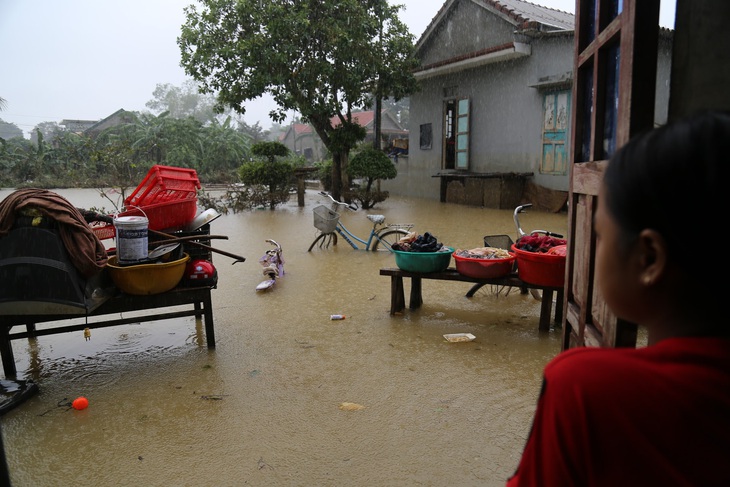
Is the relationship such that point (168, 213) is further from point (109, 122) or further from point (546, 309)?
point (109, 122)

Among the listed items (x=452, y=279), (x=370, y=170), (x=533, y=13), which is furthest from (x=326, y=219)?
(x=533, y=13)

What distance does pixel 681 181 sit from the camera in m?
0.75

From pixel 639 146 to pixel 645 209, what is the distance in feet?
0.34

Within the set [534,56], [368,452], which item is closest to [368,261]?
[368,452]

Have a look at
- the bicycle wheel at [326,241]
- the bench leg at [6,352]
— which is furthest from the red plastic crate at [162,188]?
the bicycle wheel at [326,241]

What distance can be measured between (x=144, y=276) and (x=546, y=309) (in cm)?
348

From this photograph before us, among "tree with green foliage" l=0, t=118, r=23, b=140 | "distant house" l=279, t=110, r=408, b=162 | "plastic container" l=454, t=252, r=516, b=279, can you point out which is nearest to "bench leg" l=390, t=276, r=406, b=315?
"plastic container" l=454, t=252, r=516, b=279

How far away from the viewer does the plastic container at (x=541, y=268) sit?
440 centimetres

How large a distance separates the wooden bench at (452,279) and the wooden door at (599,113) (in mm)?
1933

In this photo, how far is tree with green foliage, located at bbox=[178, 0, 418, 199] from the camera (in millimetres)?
13266

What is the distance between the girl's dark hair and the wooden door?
44.0 inches

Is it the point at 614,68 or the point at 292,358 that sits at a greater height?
the point at 614,68

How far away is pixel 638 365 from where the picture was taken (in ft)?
2.63

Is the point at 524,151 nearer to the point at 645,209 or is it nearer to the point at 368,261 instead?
the point at 368,261
